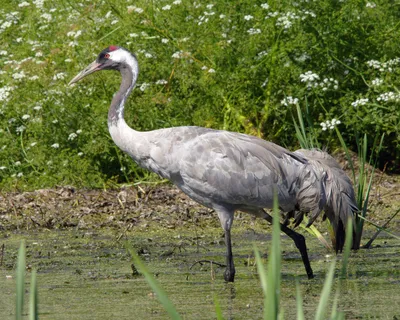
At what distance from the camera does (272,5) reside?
885cm

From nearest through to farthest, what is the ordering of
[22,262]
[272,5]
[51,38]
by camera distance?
[22,262] < [272,5] < [51,38]

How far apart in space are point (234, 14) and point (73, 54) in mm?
1870

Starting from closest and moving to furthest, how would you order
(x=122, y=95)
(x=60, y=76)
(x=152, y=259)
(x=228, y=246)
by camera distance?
1. (x=228, y=246)
2. (x=122, y=95)
3. (x=152, y=259)
4. (x=60, y=76)

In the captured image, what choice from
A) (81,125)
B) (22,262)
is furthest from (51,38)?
(22,262)

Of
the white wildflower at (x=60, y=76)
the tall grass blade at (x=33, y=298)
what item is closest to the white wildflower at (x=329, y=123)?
the white wildflower at (x=60, y=76)

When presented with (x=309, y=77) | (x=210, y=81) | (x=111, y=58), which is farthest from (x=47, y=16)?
(x=111, y=58)

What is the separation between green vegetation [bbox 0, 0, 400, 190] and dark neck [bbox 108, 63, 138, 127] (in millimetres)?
2409

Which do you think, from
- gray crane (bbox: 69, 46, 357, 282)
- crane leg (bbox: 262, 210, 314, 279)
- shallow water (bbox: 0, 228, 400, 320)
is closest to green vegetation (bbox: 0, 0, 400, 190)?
shallow water (bbox: 0, 228, 400, 320)

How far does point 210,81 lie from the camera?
359 inches

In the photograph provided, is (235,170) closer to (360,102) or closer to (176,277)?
(176,277)

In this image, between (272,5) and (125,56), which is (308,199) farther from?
(272,5)

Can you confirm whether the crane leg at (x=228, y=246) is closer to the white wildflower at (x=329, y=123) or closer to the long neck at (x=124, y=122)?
the long neck at (x=124, y=122)

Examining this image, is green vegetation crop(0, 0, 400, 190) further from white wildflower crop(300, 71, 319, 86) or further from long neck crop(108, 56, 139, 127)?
long neck crop(108, 56, 139, 127)

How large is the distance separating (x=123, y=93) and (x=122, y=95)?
0.03 metres
